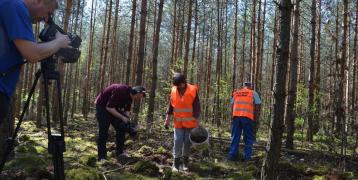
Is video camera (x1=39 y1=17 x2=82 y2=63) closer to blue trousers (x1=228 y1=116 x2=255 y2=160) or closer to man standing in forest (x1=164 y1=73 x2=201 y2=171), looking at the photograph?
man standing in forest (x1=164 y1=73 x2=201 y2=171)

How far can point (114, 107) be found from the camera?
23.8 feet

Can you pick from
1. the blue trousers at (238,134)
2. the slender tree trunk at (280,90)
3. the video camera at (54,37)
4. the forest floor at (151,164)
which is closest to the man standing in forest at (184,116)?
the forest floor at (151,164)

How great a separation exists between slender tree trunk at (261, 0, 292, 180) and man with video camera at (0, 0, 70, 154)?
1.95 m

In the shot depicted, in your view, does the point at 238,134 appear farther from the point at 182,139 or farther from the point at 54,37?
the point at 54,37

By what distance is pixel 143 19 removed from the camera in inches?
472

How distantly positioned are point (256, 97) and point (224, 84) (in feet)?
29.7

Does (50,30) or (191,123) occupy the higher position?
(50,30)

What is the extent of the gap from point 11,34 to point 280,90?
2.28 metres

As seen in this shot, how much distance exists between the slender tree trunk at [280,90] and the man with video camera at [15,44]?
1.95m

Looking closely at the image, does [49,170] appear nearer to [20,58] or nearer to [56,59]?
[56,59]

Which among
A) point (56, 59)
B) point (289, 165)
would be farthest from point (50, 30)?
point (289, 165)

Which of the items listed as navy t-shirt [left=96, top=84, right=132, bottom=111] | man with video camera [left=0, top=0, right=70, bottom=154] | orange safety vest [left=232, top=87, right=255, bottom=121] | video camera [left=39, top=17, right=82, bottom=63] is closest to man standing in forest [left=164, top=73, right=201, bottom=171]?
navy t-shirt [left=96, top=84, right=132, bottom=111]

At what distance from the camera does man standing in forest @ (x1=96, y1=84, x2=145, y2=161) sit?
7188 mm

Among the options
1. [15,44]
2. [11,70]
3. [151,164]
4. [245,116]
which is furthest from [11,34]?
[245,116]
